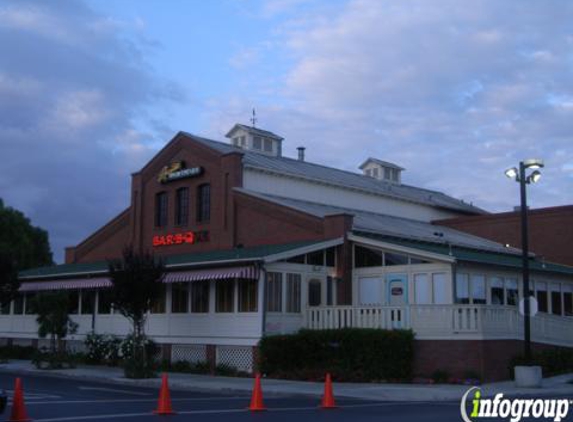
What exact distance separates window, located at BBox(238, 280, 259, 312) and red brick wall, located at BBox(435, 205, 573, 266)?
728 inches

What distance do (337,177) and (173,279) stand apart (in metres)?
14.1

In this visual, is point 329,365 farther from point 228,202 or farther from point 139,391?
point 228,202

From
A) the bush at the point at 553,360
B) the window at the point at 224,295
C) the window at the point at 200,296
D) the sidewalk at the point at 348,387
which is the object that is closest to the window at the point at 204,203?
the window at the point at 200,296

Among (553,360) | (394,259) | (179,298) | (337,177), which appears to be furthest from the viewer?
(337,177)

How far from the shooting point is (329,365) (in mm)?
27000

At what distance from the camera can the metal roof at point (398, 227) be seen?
34219 millimetres

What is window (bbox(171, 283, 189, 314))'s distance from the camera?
107 ft

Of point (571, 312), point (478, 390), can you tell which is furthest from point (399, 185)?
point (478, 390)

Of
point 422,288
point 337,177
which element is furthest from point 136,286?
point 337,177

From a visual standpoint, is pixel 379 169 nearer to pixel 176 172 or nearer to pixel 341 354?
pixel 176 172

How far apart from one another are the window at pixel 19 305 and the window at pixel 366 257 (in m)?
19.3

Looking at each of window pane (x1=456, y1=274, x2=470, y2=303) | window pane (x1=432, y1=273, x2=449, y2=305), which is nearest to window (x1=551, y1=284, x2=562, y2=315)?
window pane (x1=456, y1=274, x2=470, y2=303)

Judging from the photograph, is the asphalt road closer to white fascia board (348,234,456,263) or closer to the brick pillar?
the brick pillar

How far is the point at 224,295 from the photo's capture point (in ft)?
101
